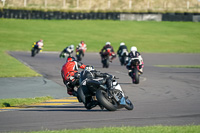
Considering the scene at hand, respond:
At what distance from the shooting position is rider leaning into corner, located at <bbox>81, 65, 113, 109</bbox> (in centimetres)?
1228

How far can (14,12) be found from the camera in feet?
182

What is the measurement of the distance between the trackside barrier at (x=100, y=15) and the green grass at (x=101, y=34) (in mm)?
1143

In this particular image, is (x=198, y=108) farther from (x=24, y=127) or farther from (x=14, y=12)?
(x=14, y=12)

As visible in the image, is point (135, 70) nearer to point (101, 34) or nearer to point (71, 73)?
point (71, 73)

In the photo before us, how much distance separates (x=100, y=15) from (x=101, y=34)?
2.85 metres

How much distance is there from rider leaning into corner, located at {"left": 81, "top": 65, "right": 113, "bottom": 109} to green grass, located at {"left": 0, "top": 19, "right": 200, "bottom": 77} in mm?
35557

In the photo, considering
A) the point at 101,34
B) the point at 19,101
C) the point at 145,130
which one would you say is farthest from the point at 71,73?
A: the point at 101,34

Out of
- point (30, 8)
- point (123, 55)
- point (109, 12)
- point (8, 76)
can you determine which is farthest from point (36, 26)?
point (8, 76)

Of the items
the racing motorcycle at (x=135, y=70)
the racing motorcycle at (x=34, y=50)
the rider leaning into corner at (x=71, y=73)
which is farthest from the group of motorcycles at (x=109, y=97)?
the racing motorcycle at (x=34, y=50)

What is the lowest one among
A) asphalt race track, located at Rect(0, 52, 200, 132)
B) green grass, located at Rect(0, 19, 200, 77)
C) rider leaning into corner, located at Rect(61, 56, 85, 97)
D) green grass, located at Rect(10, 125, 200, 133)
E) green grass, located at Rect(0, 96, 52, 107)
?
green grass, located at Rect(0, 19, 200, 77)

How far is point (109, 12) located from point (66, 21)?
5557mm

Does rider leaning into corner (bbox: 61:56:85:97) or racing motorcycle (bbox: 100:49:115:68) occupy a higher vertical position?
rider leaning into corner (bbox: 61:56:85:97)

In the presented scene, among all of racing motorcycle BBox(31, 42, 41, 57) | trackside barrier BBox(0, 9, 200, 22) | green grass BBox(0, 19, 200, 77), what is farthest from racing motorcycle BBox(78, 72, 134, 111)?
trackside barrier BBox(0, 9, 200, 22)

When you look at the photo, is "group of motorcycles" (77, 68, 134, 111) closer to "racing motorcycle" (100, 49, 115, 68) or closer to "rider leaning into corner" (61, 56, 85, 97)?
"rider leaning into corner" (61, 56, 85, 97)
